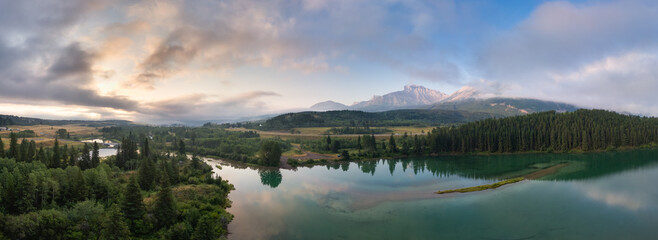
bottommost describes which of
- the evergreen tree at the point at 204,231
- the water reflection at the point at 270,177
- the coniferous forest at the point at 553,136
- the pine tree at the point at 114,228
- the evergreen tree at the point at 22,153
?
the water reflection at the point at 270,177

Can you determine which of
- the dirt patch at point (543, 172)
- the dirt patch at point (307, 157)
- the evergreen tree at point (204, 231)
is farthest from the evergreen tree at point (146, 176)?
the dirt patch at point (543, 172)

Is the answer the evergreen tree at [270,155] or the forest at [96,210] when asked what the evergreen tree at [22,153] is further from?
the evergreen tree at [270,155]

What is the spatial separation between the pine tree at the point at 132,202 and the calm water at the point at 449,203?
11.4 m

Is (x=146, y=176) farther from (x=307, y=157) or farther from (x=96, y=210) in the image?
(x=307, y=157)

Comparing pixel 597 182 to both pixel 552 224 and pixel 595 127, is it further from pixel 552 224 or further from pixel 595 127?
pixel 595 127

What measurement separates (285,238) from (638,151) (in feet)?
408

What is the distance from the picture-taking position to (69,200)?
40.9 meters

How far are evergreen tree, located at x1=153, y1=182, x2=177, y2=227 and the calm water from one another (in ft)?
25.5

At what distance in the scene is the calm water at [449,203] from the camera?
37.3 m

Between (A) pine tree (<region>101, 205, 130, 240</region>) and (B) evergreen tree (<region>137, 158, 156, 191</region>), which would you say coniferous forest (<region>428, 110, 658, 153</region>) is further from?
(A) pine tree (<region>101, 205, 130, 240</region>)

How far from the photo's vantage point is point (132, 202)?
36.2m

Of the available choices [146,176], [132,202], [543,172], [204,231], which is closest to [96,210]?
[132,202]

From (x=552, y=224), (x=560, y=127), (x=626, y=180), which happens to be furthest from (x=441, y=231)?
(x=560, y=127)

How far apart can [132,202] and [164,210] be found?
12.5 ft
